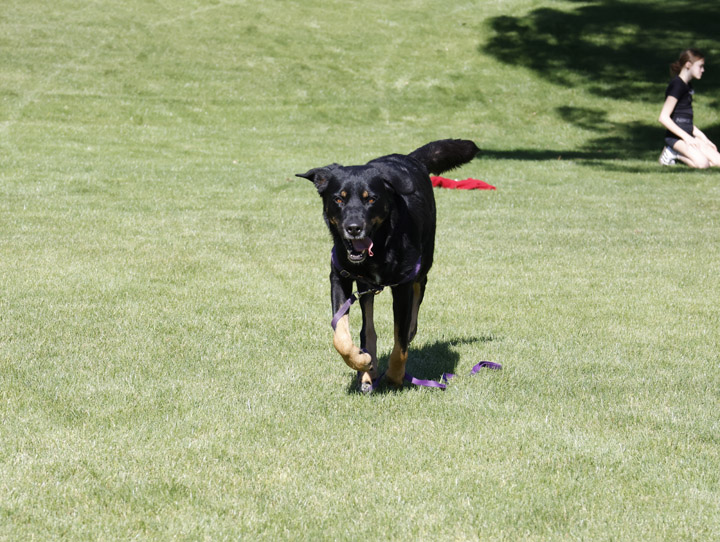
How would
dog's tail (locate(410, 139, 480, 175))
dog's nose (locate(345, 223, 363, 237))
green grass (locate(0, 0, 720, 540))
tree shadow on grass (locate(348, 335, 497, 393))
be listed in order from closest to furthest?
green grass (locate(0, 0, 720, 540))
dog's nose (locate(345, 223, 363, 237))
tree shadow on grass (locate(348, 335, 497, 393))
dog's tail (locate(410, 139, 480, 175))

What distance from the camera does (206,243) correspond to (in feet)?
35.1

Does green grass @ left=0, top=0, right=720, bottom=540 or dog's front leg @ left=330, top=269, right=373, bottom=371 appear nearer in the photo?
green grass @ left=0, top=0, right=720, bottom=540

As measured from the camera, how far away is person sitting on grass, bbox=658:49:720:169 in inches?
686

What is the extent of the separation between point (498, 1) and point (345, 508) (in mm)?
37364

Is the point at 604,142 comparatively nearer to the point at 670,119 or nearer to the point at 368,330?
the point at 670,119

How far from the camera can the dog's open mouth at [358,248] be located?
509cm

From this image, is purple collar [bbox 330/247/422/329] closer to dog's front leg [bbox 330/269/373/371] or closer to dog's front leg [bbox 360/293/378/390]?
dog's front leg [bbox 330/269/373/371]

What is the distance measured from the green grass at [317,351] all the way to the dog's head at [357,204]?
3.53ft

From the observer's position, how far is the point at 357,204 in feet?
16.9

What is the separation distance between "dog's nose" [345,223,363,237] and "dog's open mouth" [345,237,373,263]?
0.07 meters

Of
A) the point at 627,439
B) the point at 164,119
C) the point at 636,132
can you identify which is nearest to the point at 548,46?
the point at 636,132

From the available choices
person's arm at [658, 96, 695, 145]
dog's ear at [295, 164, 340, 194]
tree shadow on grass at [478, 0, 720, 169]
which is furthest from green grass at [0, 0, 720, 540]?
tree shadow on grass at [478, 0, 720, 169]

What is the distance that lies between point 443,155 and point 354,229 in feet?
7.61

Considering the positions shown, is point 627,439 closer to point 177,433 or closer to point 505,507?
point 505,507
